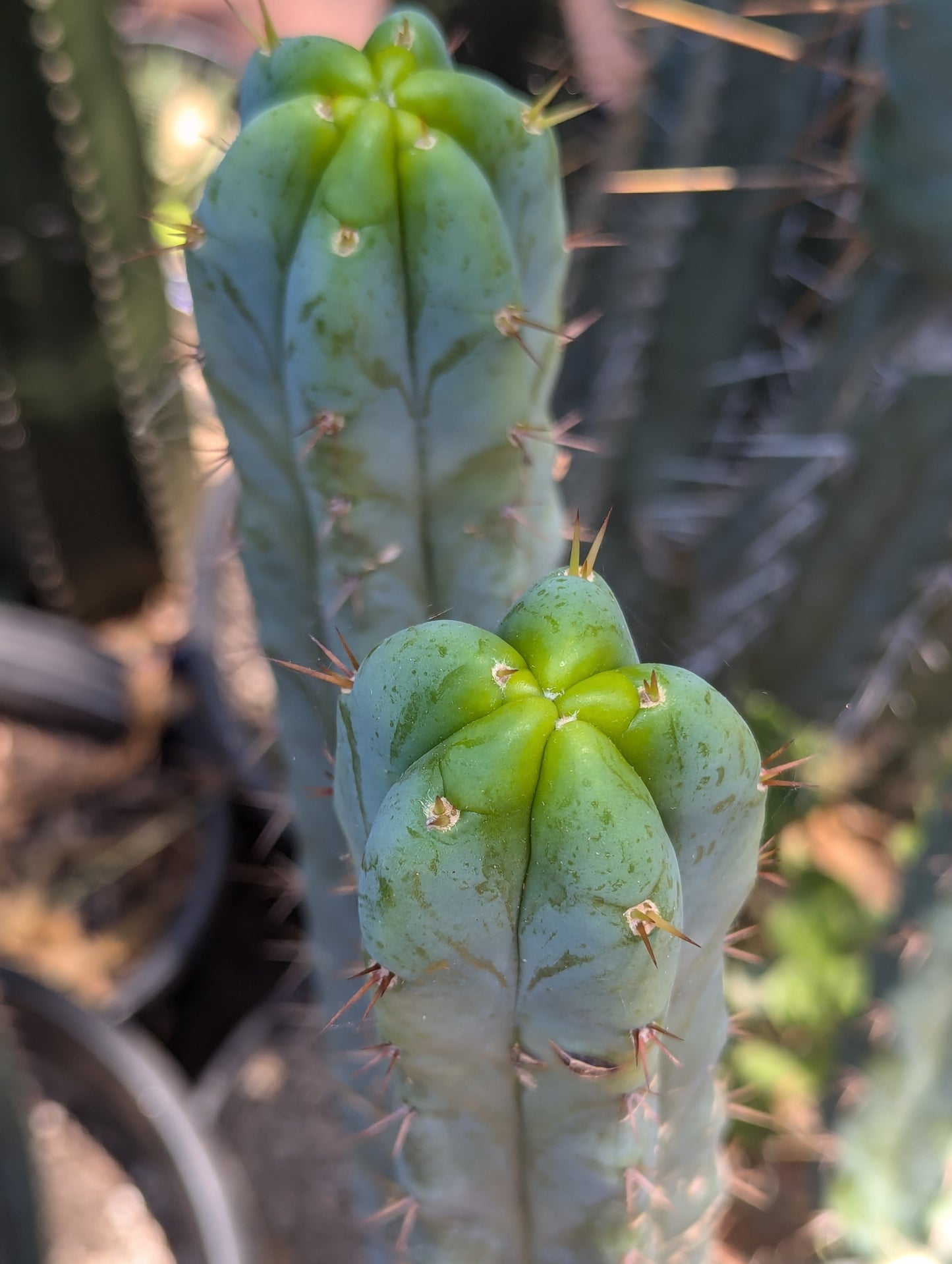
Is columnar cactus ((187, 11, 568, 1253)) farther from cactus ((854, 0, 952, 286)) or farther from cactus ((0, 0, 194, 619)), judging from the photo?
cactus ((0, 0, 194, 619))

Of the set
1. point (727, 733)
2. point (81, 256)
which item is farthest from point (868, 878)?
point (81, 256)

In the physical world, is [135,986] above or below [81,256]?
below

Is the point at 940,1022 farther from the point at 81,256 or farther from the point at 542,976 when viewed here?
the point at 81,256

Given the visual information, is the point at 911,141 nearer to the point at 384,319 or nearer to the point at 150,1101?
the point at 384,319

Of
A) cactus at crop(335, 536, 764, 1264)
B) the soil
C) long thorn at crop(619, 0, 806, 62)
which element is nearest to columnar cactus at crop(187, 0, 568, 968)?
cactus at crop(335, 536, 764, 1264)

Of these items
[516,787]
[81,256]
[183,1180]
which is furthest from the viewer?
[81,256]

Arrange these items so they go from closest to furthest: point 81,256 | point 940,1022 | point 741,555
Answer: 1. point 940,1022
2. point 741,555
3. point 81,256
